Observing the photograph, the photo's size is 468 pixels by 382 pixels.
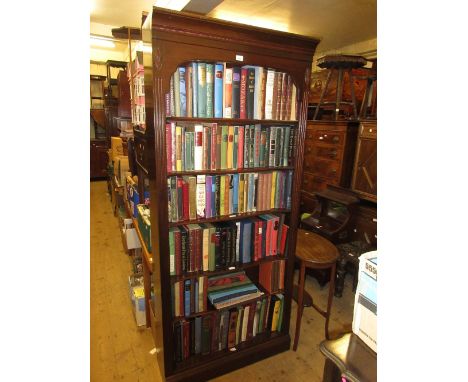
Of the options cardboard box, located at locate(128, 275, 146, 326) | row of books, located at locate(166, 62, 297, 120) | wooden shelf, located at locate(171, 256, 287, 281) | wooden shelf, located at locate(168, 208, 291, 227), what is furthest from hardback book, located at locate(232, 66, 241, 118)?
cardboard box, located at locate(128, 275, 146, 326)

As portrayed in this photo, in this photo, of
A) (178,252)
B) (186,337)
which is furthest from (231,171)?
(186,337)

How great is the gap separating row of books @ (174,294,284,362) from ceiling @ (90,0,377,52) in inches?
110

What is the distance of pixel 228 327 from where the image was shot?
185cm

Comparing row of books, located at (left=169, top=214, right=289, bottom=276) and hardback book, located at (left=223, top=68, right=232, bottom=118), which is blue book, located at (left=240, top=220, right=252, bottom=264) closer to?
row of books, located at (left=169, top=214, right=289, bottom=276)

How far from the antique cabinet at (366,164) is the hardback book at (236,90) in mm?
1674

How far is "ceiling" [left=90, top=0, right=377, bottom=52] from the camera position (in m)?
3.21

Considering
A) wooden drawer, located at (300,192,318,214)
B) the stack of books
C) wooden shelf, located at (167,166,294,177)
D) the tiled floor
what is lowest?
the tiled floor

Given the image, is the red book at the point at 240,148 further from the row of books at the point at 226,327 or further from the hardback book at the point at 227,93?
the row of books at the point at 226,327

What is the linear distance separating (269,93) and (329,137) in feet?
5.50

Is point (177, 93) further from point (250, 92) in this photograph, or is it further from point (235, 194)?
point (235, 194)

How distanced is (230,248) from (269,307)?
1.93 ft

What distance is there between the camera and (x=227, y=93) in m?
1.53

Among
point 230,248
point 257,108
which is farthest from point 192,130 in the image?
point 230,248

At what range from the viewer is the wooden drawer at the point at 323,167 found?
3.04m
